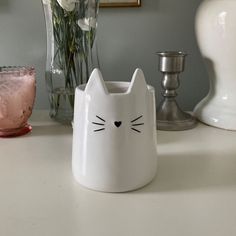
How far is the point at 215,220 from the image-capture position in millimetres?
351

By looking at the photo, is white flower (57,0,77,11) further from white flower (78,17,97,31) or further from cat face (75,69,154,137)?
cat face (75,69,154,137)

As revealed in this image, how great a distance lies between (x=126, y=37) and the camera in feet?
2.54

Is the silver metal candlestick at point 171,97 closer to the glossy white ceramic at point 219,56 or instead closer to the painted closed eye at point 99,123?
the glossy white ceramic at point 219,56

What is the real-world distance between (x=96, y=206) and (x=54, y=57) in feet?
1.18

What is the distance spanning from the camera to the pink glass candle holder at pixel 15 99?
23.7 inches

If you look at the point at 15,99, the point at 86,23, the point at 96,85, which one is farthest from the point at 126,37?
the point at 96,85

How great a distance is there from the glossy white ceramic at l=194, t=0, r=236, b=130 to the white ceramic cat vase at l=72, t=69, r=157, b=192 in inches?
10.3

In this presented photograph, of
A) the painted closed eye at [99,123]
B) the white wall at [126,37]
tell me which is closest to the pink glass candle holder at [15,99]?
the white wall at [126,37]

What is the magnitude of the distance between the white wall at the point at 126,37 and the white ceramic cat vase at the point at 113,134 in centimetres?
39

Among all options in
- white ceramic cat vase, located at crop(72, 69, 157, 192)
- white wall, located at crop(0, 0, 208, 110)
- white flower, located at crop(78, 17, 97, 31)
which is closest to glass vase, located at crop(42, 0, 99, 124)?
white flower, located at crop(78, 17, 97, 31)

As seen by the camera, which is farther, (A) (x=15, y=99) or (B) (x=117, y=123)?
(A) (x=15, y=99)

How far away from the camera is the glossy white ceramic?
59cm

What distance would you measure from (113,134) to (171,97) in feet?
1.02

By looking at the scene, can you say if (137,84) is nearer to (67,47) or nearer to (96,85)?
(96,85)
